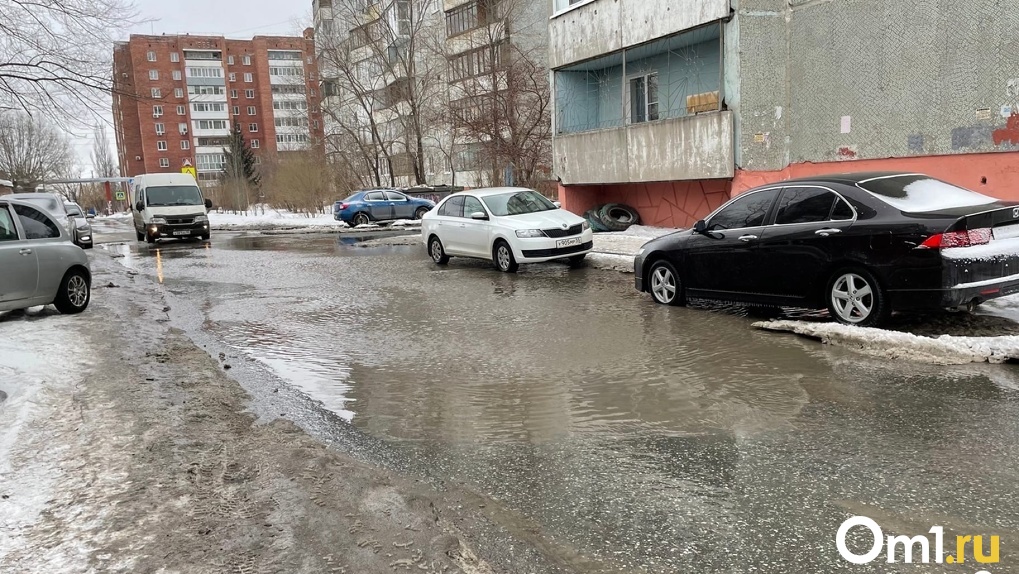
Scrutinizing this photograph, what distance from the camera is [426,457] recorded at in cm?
471

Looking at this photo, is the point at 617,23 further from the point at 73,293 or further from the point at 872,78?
the point at 73,293

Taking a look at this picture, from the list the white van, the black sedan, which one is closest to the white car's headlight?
the black sedan

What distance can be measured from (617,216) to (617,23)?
5262 mm

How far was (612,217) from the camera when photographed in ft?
68.3

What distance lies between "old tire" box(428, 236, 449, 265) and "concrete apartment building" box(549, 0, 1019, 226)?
19.5ft

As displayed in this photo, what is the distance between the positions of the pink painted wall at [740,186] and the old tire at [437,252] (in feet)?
21.2

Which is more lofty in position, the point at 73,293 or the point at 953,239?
the point at 953,239

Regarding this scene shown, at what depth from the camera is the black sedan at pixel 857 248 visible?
6.75 meters

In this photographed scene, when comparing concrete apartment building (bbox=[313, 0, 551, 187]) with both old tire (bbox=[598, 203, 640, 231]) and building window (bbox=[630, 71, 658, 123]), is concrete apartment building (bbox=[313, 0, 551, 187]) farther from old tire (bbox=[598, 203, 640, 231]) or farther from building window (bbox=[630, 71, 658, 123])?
old tire (bbox=[598, 203, 640, 231])

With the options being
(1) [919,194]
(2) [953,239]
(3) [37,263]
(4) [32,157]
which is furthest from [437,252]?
(4) [32,157]

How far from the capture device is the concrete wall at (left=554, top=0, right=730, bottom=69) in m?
16.6

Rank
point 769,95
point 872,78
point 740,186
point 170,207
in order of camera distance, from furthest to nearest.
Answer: point 170,207
point 740,186
point 769,95
point 872,78

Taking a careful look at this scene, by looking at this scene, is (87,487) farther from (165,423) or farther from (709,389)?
(709,389)

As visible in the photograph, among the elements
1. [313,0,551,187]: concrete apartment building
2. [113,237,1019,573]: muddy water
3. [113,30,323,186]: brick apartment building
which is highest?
[113,30,323,186]: brick apartment building
